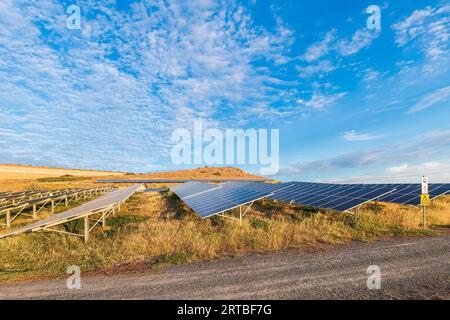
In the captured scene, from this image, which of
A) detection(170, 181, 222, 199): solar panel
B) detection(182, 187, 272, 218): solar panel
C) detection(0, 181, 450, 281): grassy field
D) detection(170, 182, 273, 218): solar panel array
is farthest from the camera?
detection(170, 181, 222, 199): solar panel

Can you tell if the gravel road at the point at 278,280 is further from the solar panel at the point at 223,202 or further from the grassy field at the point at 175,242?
the solar panel at the point at 223,202

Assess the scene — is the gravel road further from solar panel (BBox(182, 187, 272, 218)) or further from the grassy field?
solar panel (BBox(182, 187, 272, 218))

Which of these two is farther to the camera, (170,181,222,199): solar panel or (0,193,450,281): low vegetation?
(170,181,222,199): solar panel

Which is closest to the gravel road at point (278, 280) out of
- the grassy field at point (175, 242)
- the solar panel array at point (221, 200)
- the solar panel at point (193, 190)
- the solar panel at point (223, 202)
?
the grassy field at point (175, 242)

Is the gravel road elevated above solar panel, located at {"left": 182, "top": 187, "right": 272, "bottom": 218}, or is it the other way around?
solar panel, located at {"left": 182, "top": 187, "right": 272, "bottom": 218}

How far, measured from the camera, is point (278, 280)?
689cm

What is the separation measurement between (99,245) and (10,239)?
15.9 feet

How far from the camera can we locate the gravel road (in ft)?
20.0

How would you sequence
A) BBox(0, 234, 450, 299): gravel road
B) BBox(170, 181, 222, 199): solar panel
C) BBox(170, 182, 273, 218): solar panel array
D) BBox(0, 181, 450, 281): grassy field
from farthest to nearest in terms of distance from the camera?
BBox(170, 181, 222, 199): solar panel
BBox(170, 182, 273, 218): solar panel array
BBox(0, 181, 450, 281): grassy field
BBox(0, 234, 450, 299): gravel road

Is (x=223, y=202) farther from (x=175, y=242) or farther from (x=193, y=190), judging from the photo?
(x=193, y=190)

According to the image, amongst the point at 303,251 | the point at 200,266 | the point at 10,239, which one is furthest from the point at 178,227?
the point at 10,239

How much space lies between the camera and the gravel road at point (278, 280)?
240 inches

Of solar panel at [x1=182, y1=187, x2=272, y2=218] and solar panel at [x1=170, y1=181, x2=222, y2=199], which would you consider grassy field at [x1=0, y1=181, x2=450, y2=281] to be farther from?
solar panel at [x1=170, y1=181, x2=222, y2=199]

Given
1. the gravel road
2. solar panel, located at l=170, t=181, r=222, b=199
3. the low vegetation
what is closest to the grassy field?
the low vegetation
